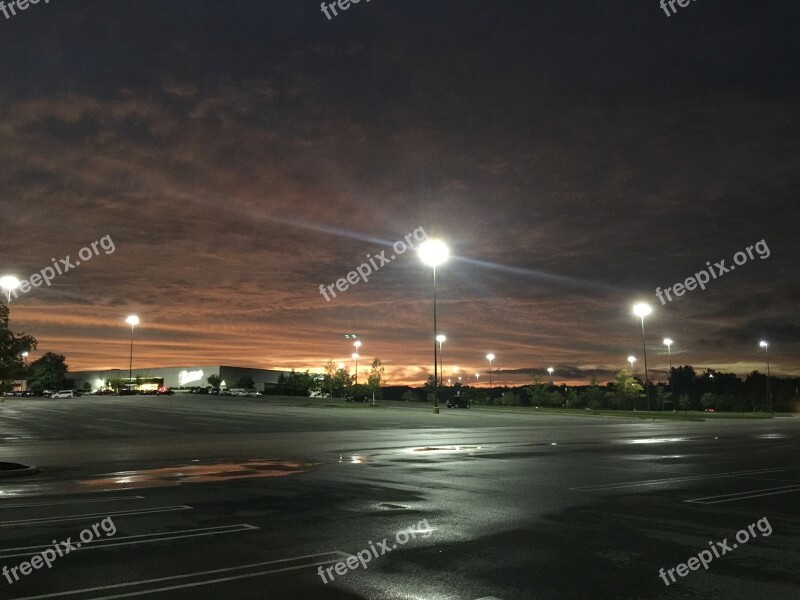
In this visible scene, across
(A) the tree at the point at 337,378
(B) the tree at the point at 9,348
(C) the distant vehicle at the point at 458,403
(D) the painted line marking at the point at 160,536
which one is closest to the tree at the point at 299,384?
(A) the tree at the point at 337,378

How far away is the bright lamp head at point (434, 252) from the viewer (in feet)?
154

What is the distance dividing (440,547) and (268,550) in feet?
6.86

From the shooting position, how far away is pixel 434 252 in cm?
4706

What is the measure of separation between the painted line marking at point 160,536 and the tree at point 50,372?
169189 mm

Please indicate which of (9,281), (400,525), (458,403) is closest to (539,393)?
(458,403)

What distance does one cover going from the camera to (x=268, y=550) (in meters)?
8.23

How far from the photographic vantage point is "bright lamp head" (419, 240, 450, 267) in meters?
46.9

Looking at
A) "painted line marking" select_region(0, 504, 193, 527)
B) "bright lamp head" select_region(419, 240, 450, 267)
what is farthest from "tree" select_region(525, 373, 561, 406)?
"painted line marking" select_region(0, 504, 193, 527)

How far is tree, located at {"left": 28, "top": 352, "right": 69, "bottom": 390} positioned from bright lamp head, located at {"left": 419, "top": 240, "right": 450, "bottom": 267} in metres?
141

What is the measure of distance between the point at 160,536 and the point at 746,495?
10.8 meters

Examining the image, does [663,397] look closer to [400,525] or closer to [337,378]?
[337,378]

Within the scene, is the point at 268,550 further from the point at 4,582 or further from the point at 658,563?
the point at 658,563

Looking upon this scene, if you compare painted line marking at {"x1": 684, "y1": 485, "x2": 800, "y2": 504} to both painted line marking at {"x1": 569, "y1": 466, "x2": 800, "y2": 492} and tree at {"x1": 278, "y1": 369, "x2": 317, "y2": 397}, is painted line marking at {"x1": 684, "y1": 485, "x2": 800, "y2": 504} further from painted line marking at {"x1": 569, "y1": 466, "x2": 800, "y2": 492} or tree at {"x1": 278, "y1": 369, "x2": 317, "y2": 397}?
tree at {"x1": 278, "y1": 369, "x2": 317, "y2": 397}

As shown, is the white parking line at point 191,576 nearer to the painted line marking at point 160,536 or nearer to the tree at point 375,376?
the painted line marking at point 160,536
